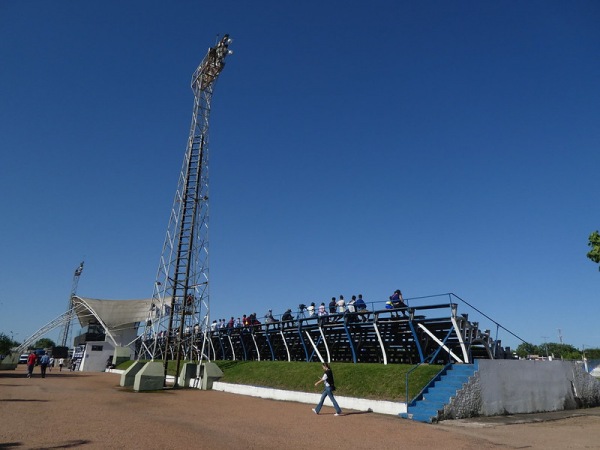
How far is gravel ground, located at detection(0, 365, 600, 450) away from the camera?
10.0 meters

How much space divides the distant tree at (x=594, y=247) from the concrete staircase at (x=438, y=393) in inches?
521

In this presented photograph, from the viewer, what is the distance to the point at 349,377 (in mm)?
18891

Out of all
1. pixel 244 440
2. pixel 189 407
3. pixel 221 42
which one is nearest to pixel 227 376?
pixel 189 407

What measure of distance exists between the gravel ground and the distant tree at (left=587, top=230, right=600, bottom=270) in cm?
959

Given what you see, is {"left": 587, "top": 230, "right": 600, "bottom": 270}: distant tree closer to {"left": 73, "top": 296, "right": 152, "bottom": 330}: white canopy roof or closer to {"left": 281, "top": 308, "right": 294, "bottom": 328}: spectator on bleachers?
{"left": 281, "top": 308, "right": 294, "bottom": 328}: spectator on bleachers

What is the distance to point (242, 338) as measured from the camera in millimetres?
33344

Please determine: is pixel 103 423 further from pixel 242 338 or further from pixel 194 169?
pixel 194 169

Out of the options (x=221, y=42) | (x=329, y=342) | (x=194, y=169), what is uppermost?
(x=221, y=42)

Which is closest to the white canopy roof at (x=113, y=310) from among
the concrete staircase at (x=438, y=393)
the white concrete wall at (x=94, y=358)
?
the white concrete wall at (x=94, y=358)

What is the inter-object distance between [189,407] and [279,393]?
537cm

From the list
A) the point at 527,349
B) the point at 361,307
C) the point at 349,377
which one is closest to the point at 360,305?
the point at 361,307

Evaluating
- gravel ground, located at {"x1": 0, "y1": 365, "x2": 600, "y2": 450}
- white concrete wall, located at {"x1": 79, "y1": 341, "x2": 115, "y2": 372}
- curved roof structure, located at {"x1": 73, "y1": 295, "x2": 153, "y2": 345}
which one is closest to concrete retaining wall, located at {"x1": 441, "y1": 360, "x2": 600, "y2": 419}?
gravel ground, located at {"x1": 0, "y1": 365, "x2": 600, "y2": 450}

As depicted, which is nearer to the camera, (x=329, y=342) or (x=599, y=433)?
(x=599, y=433)

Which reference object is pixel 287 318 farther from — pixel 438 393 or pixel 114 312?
pixel 114 312
